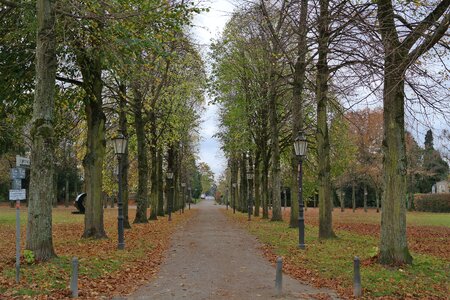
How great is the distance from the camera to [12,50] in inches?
556

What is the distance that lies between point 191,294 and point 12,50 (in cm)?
988

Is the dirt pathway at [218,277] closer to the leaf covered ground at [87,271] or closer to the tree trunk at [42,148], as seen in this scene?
the leaf covered ground at [87,271]

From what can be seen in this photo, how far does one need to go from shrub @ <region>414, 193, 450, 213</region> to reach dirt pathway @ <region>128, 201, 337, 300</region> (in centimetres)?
5121

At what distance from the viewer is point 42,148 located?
1088cm

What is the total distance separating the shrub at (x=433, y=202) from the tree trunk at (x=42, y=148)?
193 ft

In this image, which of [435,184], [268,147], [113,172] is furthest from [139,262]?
[435,184]

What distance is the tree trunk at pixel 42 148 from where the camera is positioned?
423 inches

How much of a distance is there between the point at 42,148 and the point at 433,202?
2363 inches

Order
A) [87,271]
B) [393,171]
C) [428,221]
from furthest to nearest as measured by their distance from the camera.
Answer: [428,221]
[393,171]
[87,271]

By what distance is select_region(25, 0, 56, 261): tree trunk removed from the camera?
10750 millimetres

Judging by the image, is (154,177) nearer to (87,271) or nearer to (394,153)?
(87,271)

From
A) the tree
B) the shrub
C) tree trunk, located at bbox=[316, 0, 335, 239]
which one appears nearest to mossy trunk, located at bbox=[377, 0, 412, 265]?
the tree

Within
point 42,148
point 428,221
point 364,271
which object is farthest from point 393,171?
point 428,221

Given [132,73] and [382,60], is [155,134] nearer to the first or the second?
[132,73]
